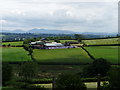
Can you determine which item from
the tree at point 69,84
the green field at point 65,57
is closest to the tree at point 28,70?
the tree at point 69,84

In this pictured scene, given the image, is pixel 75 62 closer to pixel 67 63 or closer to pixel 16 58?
pixel 67 63

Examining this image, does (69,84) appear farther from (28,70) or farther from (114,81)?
(28,70)

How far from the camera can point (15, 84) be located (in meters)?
18.0

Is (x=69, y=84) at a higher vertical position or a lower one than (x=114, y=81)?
lower

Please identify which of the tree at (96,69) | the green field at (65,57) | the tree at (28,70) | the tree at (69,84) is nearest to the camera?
the tree at (69,84)

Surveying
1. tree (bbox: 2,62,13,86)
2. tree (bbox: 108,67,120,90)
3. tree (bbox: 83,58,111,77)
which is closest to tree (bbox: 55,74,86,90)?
tree (bbox: 108,67,120,90)

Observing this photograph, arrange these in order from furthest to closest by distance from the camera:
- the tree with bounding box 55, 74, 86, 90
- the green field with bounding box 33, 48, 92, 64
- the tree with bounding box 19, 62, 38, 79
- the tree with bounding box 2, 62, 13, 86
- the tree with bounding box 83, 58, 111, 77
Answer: the green field with bounding box 33, 48, 92, 64 < the tree with bounding box 83, 58, 111, 77 < the tree with bounding box 19, 62, 38, 79 < the tree with bounding box 2, 62, 13, 86 < the tree with bounding box 55, 74, 86, 90

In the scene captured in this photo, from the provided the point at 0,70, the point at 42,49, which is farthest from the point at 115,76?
the point at 42,49

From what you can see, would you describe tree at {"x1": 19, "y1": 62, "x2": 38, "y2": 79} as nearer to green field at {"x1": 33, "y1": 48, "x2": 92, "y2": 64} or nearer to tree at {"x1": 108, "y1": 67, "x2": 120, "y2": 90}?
tree at {"x1": 108, "y1": 67, "x2": 120, "y2": 90}

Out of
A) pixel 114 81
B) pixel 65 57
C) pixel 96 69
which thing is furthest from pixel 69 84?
pixel 65 57

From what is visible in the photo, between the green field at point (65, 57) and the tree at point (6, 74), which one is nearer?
the tree at point (6, 74)

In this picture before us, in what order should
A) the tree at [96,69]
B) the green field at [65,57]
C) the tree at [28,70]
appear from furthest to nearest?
the green field at [65,57]
the tree at [96,69]
the tree at [28,70]

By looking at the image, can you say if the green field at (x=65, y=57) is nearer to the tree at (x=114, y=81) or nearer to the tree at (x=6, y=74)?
the tree at (x=6, y=74)

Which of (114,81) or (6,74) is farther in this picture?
(6,74)
